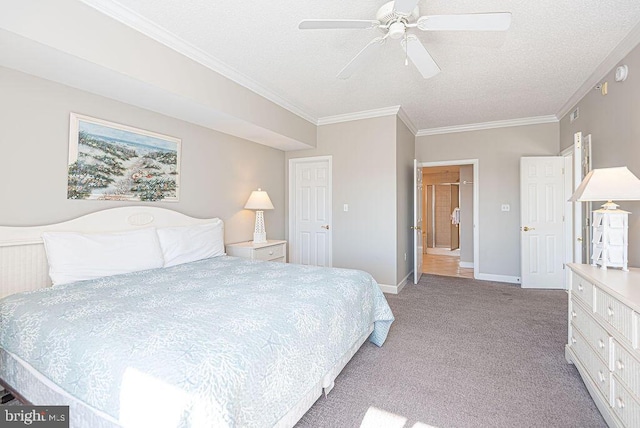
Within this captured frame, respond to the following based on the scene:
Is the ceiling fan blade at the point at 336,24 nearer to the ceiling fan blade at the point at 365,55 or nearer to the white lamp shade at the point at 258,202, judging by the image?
the ceiling fan blade at the point at 365,55

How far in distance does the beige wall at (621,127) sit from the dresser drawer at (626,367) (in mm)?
1268

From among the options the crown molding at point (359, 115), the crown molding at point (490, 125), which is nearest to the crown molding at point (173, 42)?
the crown molding at point (359, 115)

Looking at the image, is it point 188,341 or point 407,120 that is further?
point 407,120

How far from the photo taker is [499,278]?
4.92 meters

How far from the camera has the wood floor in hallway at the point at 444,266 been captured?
5.64 meters

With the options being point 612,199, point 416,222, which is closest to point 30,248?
point 612,199

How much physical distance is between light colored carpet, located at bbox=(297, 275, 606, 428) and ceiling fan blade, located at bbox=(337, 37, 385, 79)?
2.31m

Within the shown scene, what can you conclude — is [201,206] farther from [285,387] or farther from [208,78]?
[285,387]

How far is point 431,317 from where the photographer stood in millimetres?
3295

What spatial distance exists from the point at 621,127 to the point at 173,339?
3725 millimetres

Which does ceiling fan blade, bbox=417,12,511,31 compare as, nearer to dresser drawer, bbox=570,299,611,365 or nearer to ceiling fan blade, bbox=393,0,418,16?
ceiling fan blade, bbox=393,0,418,16

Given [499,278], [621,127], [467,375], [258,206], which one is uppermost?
[621,127]

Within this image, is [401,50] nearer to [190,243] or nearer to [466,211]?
[190,243]
